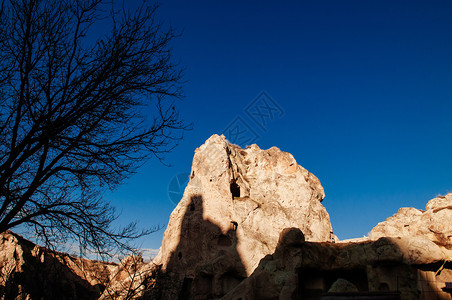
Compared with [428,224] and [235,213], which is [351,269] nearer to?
[428,224]

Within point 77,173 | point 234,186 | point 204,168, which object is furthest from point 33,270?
point 77,173

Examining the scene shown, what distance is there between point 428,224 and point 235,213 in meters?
11.0

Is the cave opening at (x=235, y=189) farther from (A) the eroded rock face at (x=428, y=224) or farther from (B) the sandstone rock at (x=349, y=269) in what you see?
(B) the sandstone rock at (x=349, y=269)

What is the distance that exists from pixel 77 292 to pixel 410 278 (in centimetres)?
2128

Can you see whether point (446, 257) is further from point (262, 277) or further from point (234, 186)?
point (234, 186)

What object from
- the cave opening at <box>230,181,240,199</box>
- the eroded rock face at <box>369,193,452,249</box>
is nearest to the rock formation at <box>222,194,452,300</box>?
the eroded rock face at <box>369,193,452,249</box>

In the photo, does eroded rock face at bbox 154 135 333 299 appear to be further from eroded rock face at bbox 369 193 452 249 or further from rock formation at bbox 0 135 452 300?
eroded rock face at bbox 369 193 452 249

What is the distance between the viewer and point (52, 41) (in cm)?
516

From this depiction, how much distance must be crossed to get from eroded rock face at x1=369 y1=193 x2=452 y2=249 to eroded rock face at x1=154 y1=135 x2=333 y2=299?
13.8ft

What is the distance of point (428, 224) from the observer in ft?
51.1

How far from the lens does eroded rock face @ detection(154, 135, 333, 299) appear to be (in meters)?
21.1

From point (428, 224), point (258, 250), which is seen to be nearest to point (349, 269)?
point (428, 224)

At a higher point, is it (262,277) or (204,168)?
(204,168)

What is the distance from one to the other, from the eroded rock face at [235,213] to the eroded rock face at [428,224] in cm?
422
